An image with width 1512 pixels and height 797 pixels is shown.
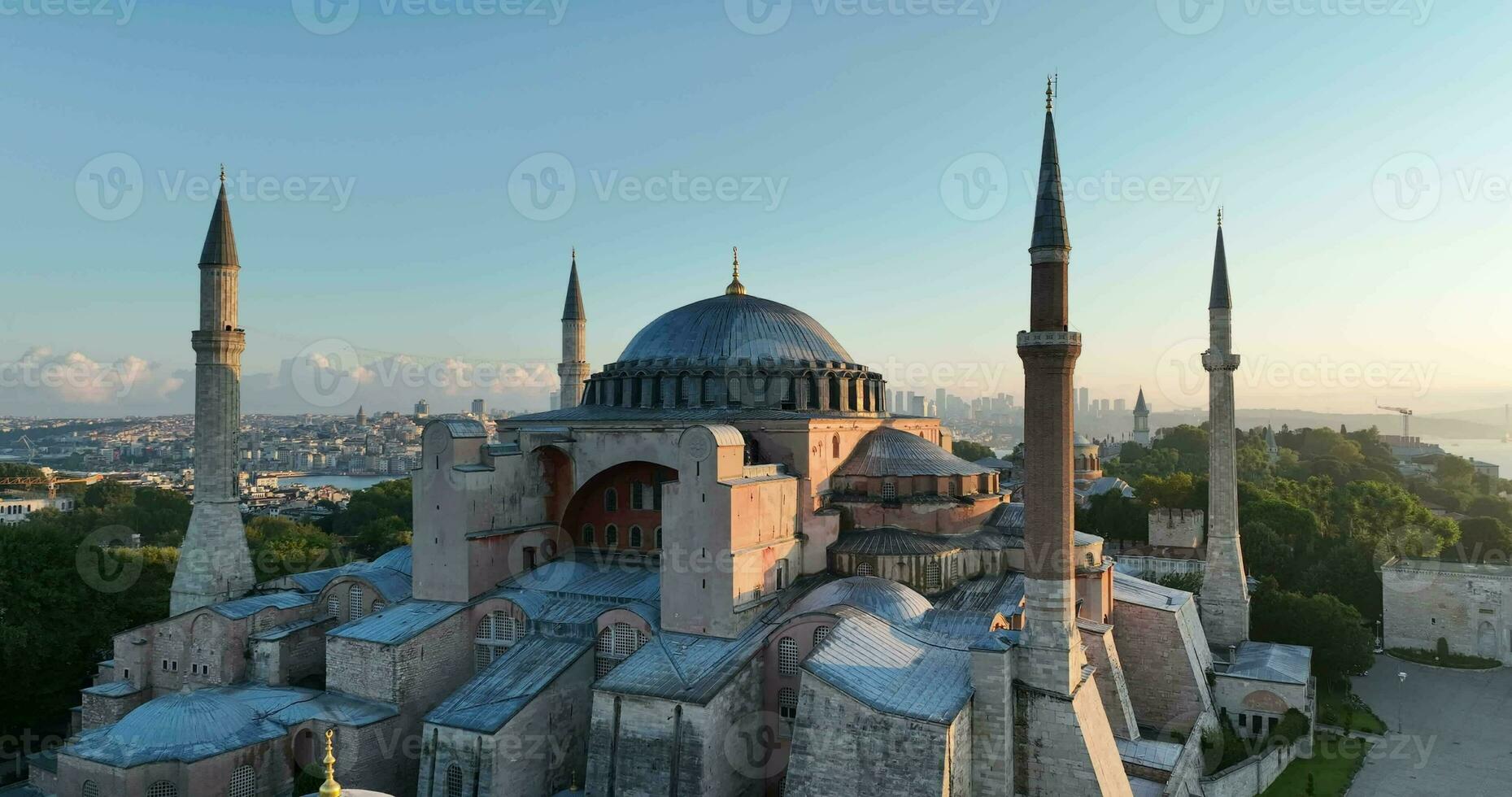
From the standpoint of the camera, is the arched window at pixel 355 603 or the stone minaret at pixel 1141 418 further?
the stone minaret at pixel 1141 418

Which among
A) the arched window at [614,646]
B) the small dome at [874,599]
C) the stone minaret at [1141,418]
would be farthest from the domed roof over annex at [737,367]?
the stone minaret at [1141,418]

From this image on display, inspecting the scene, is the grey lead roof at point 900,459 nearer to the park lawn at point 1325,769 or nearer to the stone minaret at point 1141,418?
the park lawn at point 1325,769

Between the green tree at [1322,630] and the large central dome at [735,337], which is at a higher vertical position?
the large central dome at [735,337]

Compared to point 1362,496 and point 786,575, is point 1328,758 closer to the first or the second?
point 786,575

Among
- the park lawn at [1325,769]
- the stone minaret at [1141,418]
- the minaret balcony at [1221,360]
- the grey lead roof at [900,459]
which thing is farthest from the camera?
the stone minaret at [1141,418]

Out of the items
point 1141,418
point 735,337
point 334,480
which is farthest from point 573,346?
point 334,480

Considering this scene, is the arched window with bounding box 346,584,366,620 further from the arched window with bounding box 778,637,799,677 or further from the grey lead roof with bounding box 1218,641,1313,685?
the grey lead roof with bounding box 1218,641,1313,685

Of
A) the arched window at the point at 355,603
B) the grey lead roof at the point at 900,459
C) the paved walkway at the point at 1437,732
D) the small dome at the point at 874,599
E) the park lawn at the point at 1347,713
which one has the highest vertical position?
the grey lead roof at the point at 900,459
